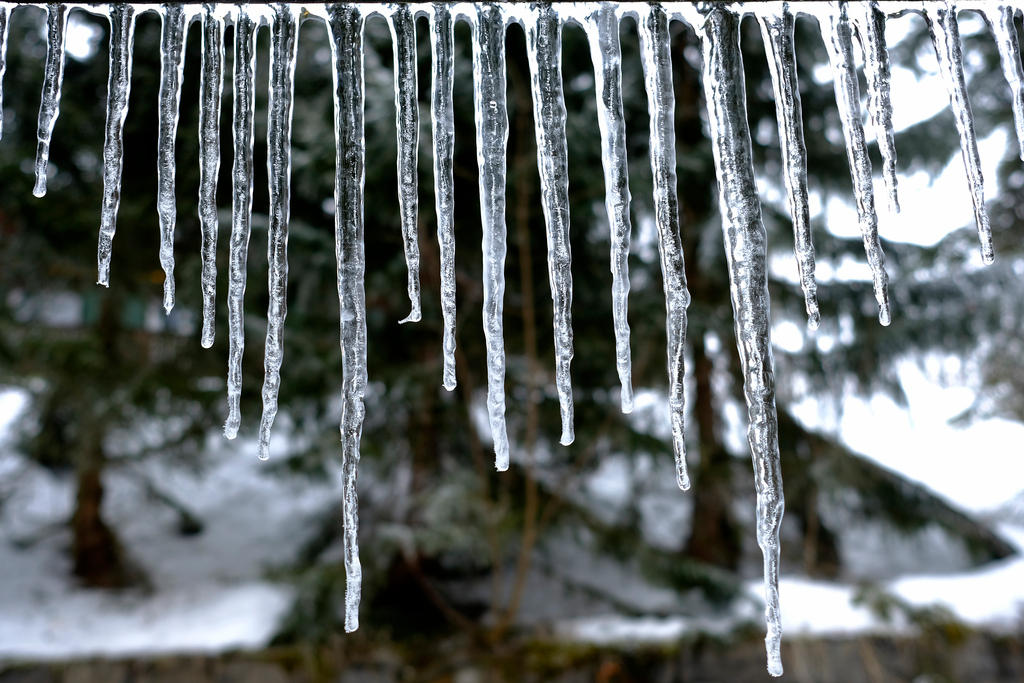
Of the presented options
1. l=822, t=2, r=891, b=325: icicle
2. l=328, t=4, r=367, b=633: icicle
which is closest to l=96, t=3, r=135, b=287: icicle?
l=328, t=4, r=367, b=633: icicle

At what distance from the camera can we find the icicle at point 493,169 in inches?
57.1

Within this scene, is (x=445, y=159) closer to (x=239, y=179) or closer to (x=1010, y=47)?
(x=239, y=179)

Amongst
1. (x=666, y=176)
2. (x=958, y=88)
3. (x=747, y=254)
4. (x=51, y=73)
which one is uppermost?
(x=51, y=73)

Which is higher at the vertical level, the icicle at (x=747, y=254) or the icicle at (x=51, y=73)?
the icicle at (x=51, y=73)

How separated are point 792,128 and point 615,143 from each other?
35cm

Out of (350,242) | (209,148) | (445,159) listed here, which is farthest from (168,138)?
(445,159)

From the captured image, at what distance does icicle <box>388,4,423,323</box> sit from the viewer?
1.45 metres

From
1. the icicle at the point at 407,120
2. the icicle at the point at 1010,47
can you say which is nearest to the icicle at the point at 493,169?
the icicle at the point at 407,120

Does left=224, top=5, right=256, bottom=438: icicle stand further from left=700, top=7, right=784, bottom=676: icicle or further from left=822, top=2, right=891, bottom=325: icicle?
left=822, top=2, right=891, bottom=325: icicle

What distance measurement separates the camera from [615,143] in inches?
60.1

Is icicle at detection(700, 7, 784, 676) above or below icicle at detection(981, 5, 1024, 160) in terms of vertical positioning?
below

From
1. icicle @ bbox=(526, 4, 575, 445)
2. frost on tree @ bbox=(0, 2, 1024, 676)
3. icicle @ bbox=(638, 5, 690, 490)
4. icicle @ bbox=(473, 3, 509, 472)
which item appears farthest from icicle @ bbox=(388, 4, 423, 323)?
icicle @ bbox=(638, 5, 690, 490)

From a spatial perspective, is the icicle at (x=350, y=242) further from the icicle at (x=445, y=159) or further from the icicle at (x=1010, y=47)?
the icicle at (x=1010, y=47)

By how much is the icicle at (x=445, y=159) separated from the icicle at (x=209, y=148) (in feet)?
1.37
